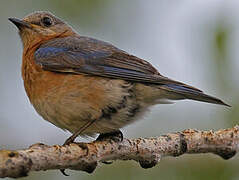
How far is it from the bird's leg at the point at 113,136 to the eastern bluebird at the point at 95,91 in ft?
0.09

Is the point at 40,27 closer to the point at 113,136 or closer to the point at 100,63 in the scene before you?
the point at 100,63

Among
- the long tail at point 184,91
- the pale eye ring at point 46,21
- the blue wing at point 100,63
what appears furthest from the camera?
the pale eye ring at point 46,21

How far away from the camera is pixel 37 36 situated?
760 centimetres

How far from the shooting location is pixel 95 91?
6172mm

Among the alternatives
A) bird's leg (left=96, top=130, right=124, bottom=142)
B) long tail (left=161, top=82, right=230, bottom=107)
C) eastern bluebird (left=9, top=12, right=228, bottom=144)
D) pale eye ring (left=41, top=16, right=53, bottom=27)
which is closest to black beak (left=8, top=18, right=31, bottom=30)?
pale eye ring (left=41, top=16, right=53, bottom=27)

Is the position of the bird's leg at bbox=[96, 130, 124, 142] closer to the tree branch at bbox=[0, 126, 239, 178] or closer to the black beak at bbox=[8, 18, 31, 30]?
the tree branch at bbox=[0, 126, 239, 178]

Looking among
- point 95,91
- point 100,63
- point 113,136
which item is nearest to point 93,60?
point 100,63

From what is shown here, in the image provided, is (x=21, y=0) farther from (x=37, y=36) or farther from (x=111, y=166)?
(x=111, y=166)

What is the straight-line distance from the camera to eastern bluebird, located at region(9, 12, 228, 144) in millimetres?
6137

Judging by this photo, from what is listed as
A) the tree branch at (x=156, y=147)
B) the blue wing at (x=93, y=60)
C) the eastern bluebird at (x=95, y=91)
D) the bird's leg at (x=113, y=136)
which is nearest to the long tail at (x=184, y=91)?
the eastern bluebird at (x=95, y=91)

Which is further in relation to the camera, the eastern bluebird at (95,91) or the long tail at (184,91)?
the eastern bluebird at (95,91)

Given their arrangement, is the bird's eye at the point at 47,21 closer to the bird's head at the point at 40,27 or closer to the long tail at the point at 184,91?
the bird's head at the point at 40,27

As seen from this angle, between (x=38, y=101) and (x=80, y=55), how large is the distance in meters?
1.02

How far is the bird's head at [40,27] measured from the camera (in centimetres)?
753
